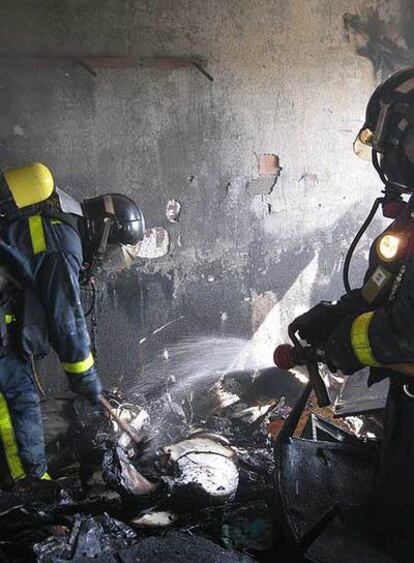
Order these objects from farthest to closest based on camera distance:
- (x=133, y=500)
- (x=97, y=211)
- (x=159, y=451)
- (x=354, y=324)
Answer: (x=159, y=451) → (x=97, y=211) → (x=133, y=500) → (x=354, y=324)

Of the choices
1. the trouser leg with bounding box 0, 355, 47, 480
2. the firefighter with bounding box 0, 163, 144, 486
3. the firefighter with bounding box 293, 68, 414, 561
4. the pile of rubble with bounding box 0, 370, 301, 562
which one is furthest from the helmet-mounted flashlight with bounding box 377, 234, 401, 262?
the trouser leg with bounding box 0, 355, 47, 480

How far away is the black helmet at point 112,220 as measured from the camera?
3516mm

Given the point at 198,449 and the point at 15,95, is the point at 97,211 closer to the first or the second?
the point at 15,95

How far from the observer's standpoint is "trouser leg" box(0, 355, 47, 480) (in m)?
3.34

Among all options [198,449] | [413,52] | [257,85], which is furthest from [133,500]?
[413,52]

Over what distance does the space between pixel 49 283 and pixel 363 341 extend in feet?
6.10

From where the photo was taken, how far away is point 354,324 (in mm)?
2488

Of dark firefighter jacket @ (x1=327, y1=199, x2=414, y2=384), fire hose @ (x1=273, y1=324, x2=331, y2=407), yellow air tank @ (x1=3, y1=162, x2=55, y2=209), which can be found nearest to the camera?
dark firefighter jacket @ (x1=327, y1=199, x2=414, y2=384)

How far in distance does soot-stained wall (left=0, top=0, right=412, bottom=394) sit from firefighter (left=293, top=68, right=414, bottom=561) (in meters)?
2.01

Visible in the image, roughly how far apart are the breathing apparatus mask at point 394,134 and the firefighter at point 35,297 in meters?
1.77

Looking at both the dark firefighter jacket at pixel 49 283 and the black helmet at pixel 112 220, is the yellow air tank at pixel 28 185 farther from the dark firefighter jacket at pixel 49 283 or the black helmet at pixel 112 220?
the black helmet at pixel 112 220

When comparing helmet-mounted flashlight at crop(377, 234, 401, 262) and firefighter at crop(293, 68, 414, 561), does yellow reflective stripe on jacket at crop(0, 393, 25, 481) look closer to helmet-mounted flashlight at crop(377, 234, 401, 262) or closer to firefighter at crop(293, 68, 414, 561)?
firefighter at crop(293, 68, 414, 561)

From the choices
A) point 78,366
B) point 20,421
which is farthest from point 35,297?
point 20,421

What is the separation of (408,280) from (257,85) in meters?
3.03
